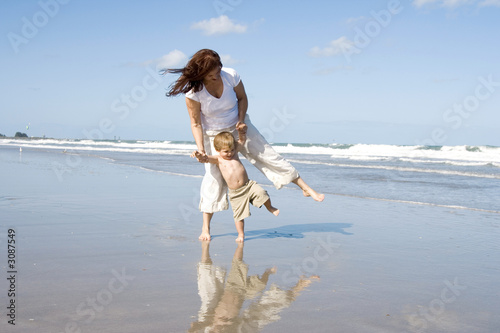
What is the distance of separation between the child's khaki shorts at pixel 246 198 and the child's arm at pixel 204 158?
39 centimetres

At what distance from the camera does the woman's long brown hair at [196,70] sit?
14.9ft

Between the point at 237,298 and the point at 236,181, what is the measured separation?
2.12m

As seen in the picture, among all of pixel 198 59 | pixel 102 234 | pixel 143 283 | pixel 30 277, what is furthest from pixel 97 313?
pixel 198 59

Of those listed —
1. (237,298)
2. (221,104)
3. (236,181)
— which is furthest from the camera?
(236,181)

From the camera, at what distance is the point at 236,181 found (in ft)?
16.6

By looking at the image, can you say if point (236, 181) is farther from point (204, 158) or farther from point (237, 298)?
point (237, 298)

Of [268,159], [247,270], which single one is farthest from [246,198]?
[247,270]

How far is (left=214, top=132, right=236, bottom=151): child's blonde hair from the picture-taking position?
16.1ft

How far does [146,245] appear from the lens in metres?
4.47

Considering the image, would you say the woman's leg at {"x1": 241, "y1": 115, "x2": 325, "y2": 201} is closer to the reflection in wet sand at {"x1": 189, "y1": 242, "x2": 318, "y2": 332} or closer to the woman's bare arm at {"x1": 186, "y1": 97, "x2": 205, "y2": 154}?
the woman's bare arm at {"x1": 186, "y1": 97, "x2": 205, "y2": 154}

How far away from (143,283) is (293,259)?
4.65 feet

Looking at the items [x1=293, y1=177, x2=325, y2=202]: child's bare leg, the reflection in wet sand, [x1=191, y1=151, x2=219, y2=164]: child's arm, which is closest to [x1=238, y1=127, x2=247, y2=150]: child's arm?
[x1=191, y1=151, x2=219, y2=164]: child's arm

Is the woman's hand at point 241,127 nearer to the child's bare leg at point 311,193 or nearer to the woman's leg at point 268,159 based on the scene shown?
the woman's leg at point 268,159

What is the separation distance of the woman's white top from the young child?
0.13 metres
